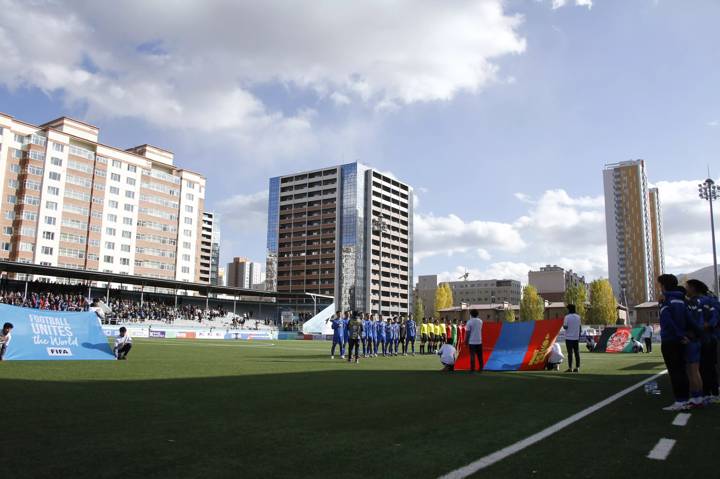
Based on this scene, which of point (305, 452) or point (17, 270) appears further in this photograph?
point (17, 270)

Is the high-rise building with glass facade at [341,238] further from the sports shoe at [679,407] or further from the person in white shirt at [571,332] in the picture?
the sports shoe at [679,407]

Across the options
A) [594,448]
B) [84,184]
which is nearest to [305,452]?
[594,448]

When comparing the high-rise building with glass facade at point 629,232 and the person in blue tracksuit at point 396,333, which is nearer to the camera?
the person in blue tracksuit at point 396,333

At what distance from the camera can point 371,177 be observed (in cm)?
14938

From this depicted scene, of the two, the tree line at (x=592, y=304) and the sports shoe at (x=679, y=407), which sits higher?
the tree line at (x=592, y=304)

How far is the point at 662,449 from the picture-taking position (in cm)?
551

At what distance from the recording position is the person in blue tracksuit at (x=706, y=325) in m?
9.49

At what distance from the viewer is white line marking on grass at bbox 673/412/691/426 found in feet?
23.6

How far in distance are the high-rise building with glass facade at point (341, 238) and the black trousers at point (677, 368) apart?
129868mm

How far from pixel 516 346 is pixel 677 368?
936cm

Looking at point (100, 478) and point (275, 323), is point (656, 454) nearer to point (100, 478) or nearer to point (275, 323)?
point (100, 478)

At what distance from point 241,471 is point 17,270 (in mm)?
60066

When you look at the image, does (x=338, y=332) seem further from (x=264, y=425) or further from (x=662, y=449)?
(x=662, y=449)

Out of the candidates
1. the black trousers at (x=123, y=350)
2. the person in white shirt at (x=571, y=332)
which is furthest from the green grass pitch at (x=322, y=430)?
the black trousers at (x=123, y=350)
